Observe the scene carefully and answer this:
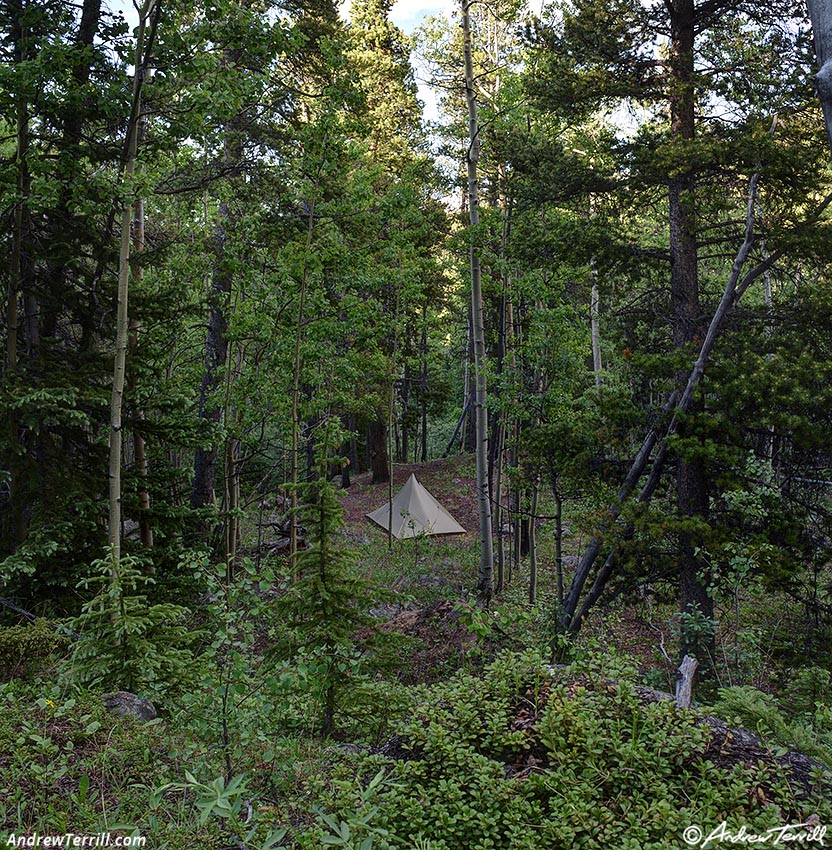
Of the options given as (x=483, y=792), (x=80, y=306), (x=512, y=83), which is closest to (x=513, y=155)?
(x=512, y=83)

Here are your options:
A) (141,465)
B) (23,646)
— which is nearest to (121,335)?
(141,465)

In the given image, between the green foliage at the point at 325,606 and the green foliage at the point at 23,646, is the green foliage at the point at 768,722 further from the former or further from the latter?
the green foliage at the point at 23,646

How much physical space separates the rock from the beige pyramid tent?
513 inches

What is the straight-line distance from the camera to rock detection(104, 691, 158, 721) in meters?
4.00

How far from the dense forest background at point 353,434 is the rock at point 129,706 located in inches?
5.5

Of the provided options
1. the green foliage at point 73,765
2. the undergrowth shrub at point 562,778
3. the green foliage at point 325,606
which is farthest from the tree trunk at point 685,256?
the green foliage at point 73,765

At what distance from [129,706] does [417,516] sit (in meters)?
13.8

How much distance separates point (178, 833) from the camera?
2.68 meters

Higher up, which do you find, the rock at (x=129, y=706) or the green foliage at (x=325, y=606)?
the green foliage at (x=325, y=606)

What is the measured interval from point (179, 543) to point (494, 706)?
15.9 feet

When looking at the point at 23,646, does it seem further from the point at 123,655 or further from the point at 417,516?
the point at 417,516

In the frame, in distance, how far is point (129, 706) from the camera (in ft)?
13.4

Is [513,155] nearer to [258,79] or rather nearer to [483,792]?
[258,79]

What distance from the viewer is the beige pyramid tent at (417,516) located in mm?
17484
